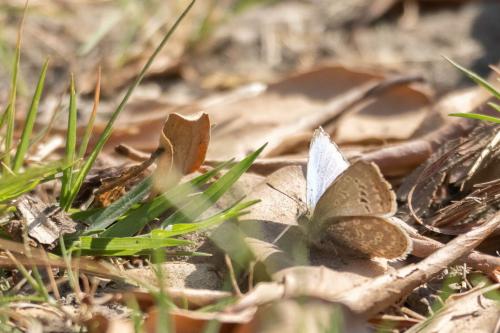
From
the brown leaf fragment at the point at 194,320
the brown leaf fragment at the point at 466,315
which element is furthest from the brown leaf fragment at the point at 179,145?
the brown leaf fragment at the point at 466,315

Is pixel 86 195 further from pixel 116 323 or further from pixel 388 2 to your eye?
pixel 388 2

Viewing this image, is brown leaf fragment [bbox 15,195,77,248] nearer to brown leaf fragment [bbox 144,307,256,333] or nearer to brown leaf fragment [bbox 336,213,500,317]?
brown leaf fragment [bbox 144,307,256,333]

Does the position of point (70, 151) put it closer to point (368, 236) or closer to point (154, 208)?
point (154, 208)

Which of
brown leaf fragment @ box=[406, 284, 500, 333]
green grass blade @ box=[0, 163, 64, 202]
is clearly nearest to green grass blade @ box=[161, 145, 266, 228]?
green grass blade @ box=[0, 163, 64, 202]

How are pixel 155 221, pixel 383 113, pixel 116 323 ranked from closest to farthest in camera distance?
1. pixel 116 323
2. pixel 155 221
3. pixel 383 113

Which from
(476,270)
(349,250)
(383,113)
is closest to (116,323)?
(349,250)

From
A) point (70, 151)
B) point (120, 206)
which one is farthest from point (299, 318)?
point (70, 151)
